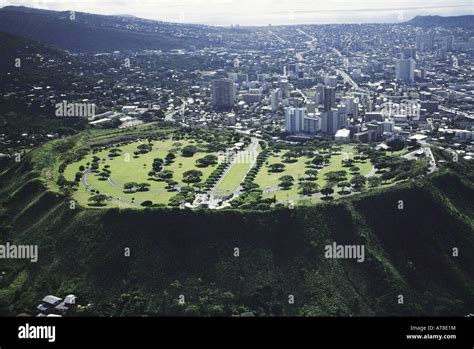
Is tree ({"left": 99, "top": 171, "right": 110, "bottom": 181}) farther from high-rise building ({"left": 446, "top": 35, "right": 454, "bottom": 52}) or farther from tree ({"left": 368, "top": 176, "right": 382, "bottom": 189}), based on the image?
high-rise building ({"left": 446, "top": 35, "right": 454, "bottom": 52})

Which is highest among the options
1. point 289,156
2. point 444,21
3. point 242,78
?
point 444,21

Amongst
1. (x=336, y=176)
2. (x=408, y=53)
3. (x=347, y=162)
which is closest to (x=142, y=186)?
(x=336, y=176)

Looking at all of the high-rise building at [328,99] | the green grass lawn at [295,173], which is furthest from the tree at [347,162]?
the high-rise building at [328,99]

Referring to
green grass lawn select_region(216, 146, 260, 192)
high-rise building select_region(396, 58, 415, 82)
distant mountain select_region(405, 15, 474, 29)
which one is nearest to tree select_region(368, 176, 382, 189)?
green grass lawn select_region(216, 146, 260, 192)

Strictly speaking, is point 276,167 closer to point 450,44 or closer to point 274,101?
point 274,101

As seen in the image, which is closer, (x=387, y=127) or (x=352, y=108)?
(x=387, y=127)

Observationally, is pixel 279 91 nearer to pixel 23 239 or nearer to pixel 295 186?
pixel 295 186
